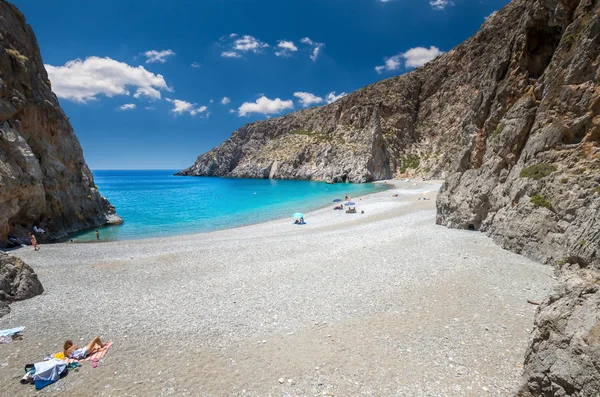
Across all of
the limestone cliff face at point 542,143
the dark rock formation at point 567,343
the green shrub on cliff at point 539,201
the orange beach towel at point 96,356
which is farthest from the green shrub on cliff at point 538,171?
the orange beach towel at point 96,356

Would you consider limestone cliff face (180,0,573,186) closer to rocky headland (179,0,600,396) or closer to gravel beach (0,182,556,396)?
rocky headland (179,0,600,396)

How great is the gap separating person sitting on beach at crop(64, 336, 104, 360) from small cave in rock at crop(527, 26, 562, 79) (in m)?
24.0

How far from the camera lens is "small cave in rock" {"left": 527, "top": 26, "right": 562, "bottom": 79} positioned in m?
17.0

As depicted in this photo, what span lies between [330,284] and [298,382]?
19.1 ft

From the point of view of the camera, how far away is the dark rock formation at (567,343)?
14.4 ft

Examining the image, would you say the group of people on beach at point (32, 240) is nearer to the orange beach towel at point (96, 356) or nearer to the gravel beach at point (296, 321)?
the gravel beach at point (296, 321)

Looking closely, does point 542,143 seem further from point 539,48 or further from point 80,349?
point 80,349

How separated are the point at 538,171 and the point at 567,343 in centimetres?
1240

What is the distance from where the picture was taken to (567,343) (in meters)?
4.82

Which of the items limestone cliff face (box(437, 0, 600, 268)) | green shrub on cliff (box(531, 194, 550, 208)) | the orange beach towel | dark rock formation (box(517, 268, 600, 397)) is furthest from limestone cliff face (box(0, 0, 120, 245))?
green shrub on cliff (box(531, 194, 550, 208))

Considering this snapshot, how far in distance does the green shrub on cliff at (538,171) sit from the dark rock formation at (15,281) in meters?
23.0

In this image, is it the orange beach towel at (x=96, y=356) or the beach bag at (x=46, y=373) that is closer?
the beach bag at (x=46, y=373)

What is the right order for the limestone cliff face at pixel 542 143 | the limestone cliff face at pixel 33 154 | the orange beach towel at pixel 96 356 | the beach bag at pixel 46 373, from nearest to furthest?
the beach bag at pixel 46 373 < the orange beach towel at pixel 96 356 < the limestone cliff face at pixel 542 143 < the limestone cliff face at pixel 33 154

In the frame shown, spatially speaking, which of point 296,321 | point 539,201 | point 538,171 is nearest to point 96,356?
point 296,321
